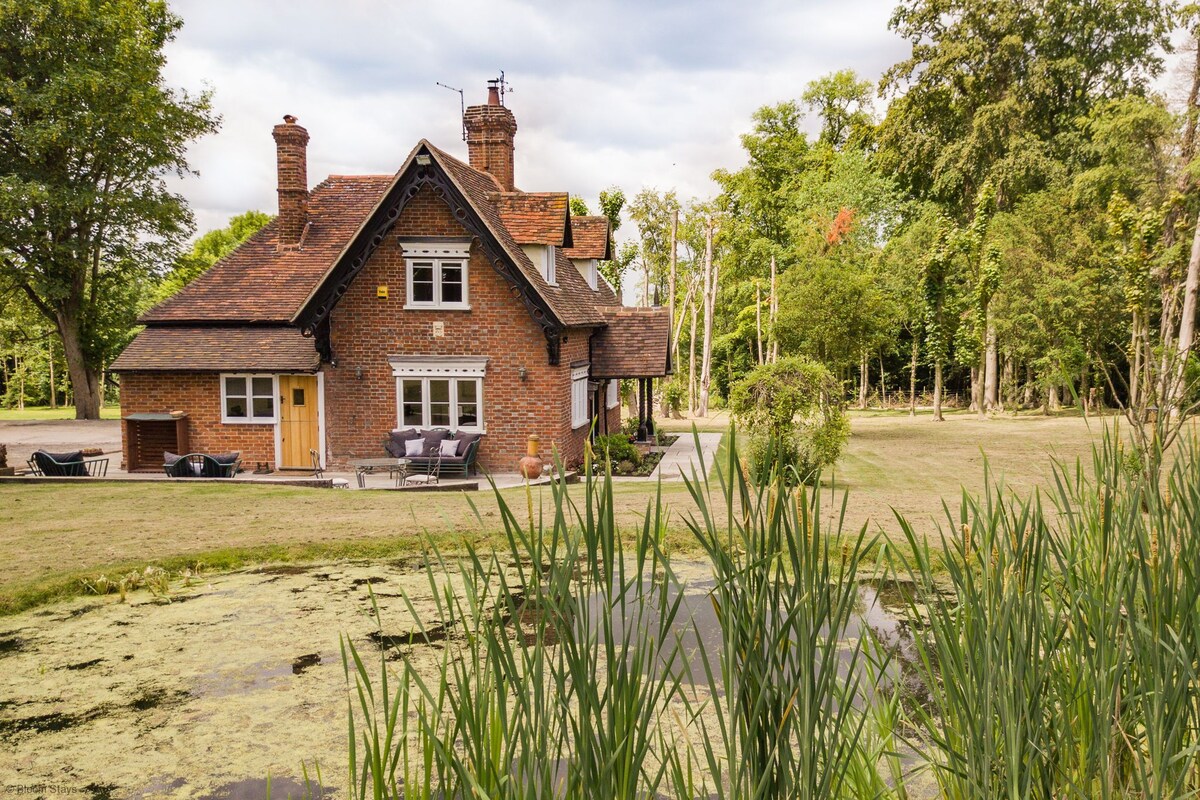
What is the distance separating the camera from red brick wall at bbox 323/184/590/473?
14.9m

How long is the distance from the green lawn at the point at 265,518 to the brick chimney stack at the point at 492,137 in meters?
9.27

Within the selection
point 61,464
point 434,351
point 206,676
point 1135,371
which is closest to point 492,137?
point 434,351

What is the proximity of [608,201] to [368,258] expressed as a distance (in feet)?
67.5

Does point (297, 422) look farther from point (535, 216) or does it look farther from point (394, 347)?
point (535, 216)

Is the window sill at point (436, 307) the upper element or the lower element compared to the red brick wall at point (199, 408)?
upper

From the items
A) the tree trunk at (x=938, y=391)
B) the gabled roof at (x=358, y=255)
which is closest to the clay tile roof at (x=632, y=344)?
the gabled roof at (x=358, y=255)

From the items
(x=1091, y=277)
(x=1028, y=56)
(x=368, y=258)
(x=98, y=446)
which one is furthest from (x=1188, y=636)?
(x=1028, y=56)

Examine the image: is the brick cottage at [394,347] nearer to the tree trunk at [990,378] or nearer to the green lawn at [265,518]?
the green lawn at [265,518]

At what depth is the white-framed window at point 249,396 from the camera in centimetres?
1563

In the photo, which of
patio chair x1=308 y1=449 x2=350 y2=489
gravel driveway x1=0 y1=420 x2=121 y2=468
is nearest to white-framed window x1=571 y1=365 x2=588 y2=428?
patio chair x1=308 y1=449 x2=350 y2=489

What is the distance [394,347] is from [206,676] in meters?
10.1

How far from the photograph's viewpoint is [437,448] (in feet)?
47.8

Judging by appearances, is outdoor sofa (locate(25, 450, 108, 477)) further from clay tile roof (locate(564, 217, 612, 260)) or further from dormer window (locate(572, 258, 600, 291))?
dormer window (locate(572, 258, 600, 291))

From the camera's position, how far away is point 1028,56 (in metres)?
28.7
